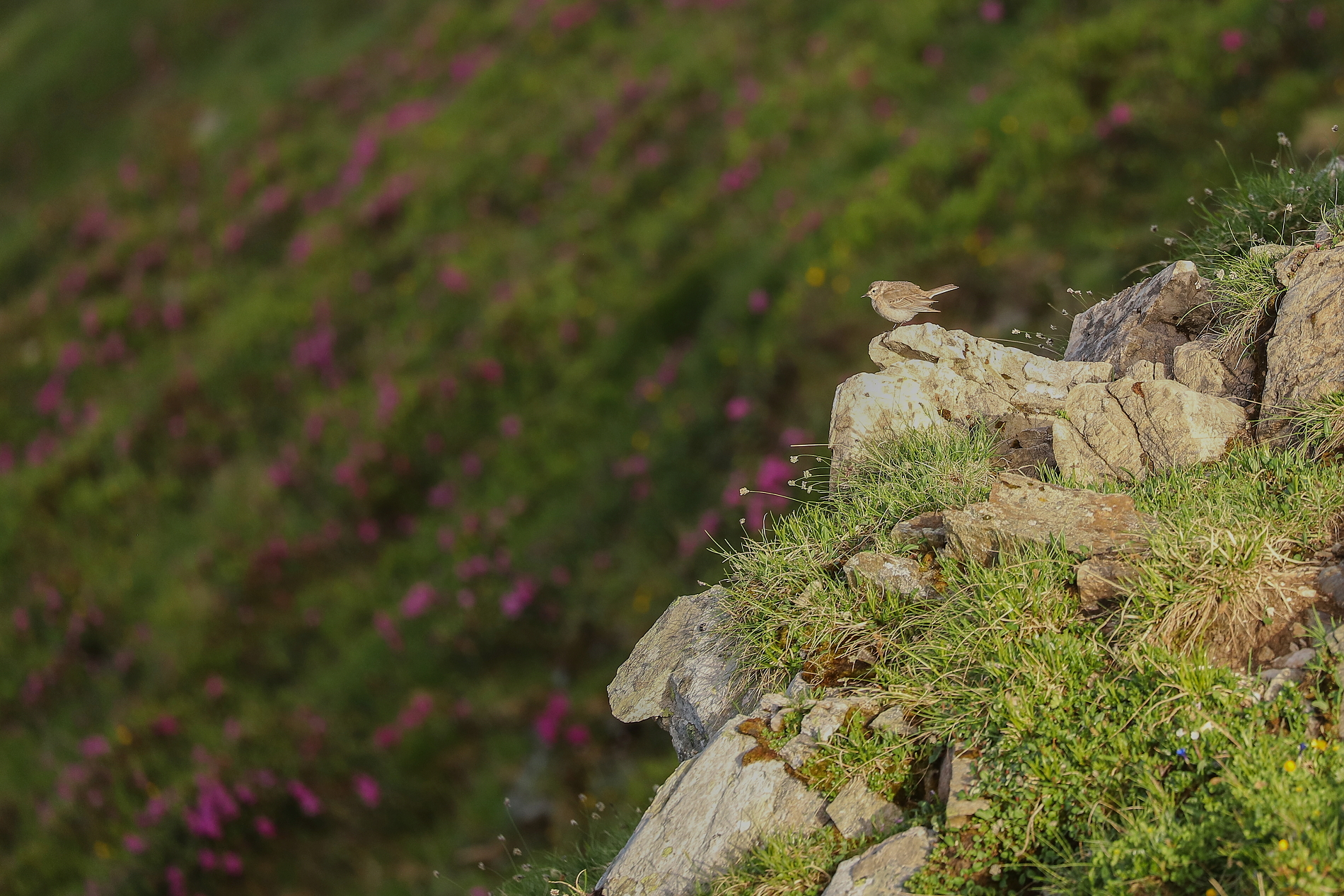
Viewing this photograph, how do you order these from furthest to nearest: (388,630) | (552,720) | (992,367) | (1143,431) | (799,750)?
1. (388,630)
2. (552,720)
3. (992,367)
4. (1143,431)
5. (799,750)

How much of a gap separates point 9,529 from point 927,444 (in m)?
18.9

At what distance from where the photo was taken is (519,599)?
12664 millimetres

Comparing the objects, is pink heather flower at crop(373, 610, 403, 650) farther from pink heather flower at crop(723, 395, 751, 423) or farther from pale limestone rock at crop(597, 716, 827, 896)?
pale limestone rock at crop(597, 716, 827, 896)

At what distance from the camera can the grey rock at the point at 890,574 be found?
4.43 m

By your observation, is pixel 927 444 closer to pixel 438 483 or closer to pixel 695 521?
pixel 695 521

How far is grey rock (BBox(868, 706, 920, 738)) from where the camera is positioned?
4.03m

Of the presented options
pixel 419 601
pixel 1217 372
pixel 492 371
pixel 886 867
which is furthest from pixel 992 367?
pixel 492 371

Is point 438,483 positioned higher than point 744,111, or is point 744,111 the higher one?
point 744,111

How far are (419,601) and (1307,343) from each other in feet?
36.9

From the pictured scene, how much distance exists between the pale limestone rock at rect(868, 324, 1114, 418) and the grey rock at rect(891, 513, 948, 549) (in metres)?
1.08

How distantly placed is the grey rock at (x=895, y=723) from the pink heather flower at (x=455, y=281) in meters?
13.9

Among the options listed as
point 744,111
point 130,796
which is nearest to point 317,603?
point 130,796

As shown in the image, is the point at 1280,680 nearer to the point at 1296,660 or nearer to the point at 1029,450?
the point at 1296,660

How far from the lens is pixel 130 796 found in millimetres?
13180
